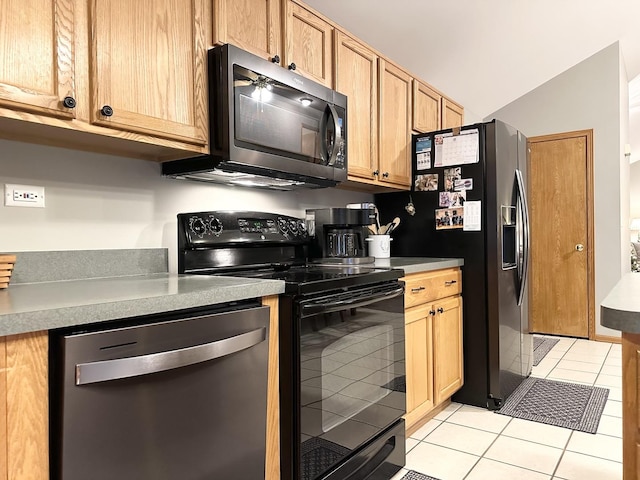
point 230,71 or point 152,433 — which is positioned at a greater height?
point 230,71

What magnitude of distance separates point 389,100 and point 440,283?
3.84 feet

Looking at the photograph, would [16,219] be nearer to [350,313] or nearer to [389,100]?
[350,313]

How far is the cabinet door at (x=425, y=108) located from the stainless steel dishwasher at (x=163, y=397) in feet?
7.08

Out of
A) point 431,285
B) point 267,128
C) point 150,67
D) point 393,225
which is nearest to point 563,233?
point 393,225

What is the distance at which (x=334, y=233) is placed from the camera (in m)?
2.46

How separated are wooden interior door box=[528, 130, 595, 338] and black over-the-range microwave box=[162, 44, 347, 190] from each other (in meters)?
2.97

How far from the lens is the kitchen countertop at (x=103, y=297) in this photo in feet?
2.99

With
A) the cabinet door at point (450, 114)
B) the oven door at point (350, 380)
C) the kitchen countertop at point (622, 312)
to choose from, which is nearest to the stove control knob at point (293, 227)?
the oven door at point (350, 380)

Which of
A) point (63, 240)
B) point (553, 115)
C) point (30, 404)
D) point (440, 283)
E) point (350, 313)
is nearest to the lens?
point (30, 404)

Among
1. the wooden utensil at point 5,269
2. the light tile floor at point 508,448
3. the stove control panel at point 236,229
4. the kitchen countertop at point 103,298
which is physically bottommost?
the light tile floor at point 508,448

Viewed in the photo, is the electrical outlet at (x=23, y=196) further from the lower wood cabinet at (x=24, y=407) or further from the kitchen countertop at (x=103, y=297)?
the lower wood cabinet at (x=24, y=407)

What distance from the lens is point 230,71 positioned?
1.64 metres

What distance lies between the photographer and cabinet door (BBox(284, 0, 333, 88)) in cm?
203

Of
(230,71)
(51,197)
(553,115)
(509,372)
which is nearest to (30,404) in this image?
(51,197)
